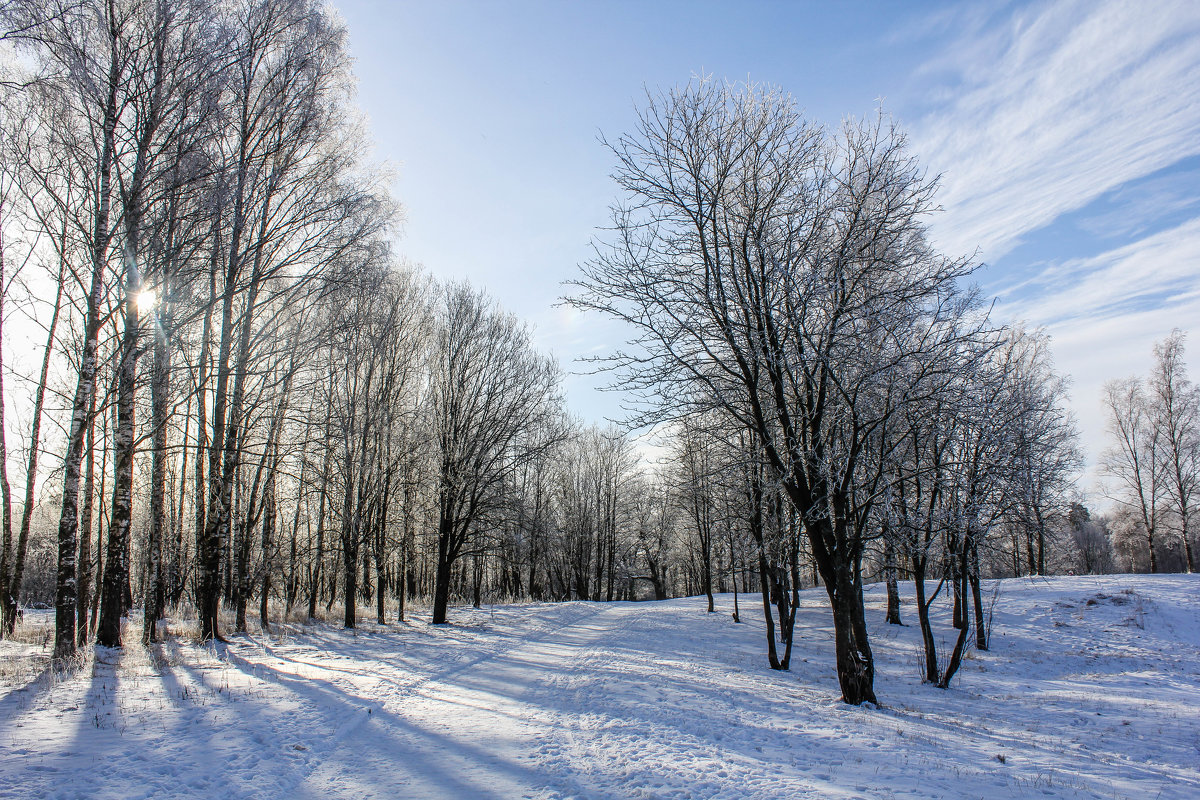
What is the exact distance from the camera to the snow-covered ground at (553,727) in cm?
452

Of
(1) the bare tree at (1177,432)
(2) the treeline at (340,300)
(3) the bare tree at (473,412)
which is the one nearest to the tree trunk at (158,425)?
(2) the treeline at (340,300)

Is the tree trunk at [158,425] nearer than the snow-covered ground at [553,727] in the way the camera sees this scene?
No

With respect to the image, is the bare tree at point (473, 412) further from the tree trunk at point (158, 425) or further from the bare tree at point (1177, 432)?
the bare tree at point (1177, 432)

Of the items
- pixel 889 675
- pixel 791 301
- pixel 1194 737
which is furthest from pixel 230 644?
pixel 1194 737

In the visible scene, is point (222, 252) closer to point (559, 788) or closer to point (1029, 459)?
point (559, 788)

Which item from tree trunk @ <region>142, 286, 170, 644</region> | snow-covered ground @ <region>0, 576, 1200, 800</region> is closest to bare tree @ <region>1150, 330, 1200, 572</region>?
snow-covered ground @ <region>0, 576, 1200, 800</region>

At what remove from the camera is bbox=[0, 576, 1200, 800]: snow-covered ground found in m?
4.52

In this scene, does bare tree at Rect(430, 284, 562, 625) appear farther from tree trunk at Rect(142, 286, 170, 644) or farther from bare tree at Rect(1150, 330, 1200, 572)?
bare tree at Rect(1150, 330, 1200, 572)

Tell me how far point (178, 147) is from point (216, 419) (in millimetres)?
5552

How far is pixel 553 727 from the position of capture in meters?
6.29

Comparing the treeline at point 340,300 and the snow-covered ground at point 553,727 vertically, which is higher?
the treeline at point 340,300

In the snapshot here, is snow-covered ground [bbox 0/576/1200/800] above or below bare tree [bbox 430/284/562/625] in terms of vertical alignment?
below

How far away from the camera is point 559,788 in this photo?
452 cm

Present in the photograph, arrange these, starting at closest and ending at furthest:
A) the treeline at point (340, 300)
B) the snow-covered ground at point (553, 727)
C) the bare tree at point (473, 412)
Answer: the snow-covered ground at point (553, 727), the treeline at point (340, 300), the bare tree at point (473, 412)
